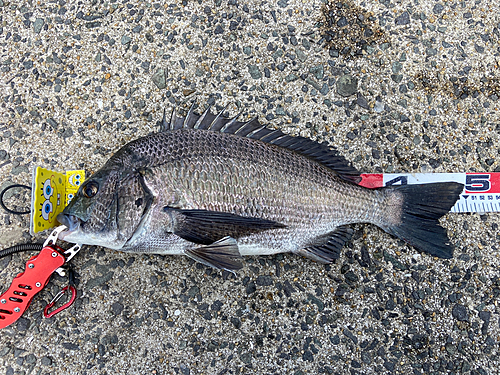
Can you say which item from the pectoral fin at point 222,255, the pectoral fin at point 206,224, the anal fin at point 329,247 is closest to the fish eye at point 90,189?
the pectoral fin at point 206,224

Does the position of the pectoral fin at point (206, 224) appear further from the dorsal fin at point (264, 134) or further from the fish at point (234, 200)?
the dorsal fin at point (264, 134)

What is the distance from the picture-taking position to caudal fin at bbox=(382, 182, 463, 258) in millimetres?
2436

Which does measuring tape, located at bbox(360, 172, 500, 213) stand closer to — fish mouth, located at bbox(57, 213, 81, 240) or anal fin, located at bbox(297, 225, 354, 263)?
anal fin, located at bbox(297, 225, 354, 263)

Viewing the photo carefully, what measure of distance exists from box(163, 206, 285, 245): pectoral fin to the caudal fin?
3.63 ft

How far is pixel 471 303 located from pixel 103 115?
11.2 feet

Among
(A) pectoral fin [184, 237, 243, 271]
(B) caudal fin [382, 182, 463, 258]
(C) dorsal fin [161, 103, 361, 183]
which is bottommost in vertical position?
(A) pectoral fin [184, 237, 243, 271]

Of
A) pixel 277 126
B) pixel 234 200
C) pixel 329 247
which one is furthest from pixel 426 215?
pixel 234 200

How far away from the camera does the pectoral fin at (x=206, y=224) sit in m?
2.14

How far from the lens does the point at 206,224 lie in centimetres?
216

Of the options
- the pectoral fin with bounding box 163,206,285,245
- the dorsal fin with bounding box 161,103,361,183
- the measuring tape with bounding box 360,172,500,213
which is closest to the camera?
the pectoral fin with bounding box 163,206,285,245

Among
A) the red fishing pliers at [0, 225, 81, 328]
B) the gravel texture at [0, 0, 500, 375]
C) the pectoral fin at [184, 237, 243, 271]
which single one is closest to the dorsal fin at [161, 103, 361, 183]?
the gravel texture at [0, 0, 500, 375]

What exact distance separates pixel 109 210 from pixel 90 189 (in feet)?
0.66

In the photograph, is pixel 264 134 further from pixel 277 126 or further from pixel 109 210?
pixel 109 210

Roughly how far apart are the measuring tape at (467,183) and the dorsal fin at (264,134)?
0.34 meters
